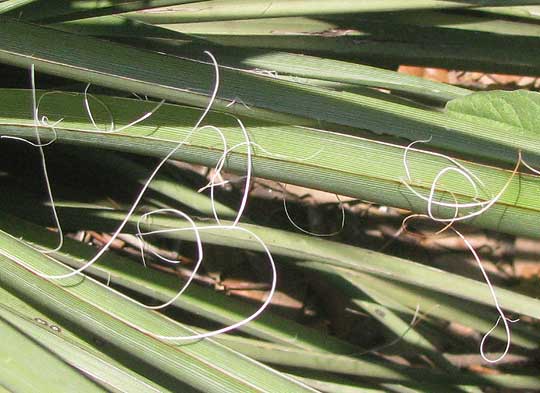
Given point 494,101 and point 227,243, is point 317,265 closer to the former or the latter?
point 227,243

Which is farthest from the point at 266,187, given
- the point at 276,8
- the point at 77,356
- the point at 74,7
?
the point at 77,356

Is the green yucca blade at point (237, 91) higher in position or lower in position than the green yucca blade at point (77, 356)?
higher

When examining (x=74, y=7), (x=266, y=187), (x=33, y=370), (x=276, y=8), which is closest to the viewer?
(x=33, y=370)

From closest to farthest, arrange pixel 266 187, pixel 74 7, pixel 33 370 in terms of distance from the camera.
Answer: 1. pixel 33 370
2. pixel 74 7
3. pixel 266 187

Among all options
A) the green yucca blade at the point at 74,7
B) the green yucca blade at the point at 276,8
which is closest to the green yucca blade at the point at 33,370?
the green yucca blade at the point at 74,7

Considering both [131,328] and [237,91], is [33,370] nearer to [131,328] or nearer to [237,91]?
[131,328]

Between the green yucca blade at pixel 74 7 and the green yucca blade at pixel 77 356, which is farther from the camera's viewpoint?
the green yucca blade at pixel 74 7

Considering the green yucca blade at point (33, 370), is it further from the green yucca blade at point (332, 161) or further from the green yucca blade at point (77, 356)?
the green yucca blade at point (332, 161)

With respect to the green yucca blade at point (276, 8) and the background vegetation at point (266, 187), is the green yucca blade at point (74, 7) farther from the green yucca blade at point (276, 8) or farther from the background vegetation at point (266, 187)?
the green yucca blade at point (276, 8)

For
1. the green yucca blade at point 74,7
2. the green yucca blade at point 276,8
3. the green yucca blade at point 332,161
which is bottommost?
the green yucca blade at point 332,161

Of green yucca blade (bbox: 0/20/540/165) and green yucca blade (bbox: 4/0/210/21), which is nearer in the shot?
green yucca blade (bbox: 0/20/540/165)

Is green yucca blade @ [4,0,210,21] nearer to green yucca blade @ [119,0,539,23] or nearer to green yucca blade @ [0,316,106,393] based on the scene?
green yucca blade @ [119,0,539,23]

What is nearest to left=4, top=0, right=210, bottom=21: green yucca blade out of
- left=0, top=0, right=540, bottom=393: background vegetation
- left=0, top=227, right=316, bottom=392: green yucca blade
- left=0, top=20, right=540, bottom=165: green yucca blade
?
left=0, top=0, right=540, bottom=393: background vegetation
